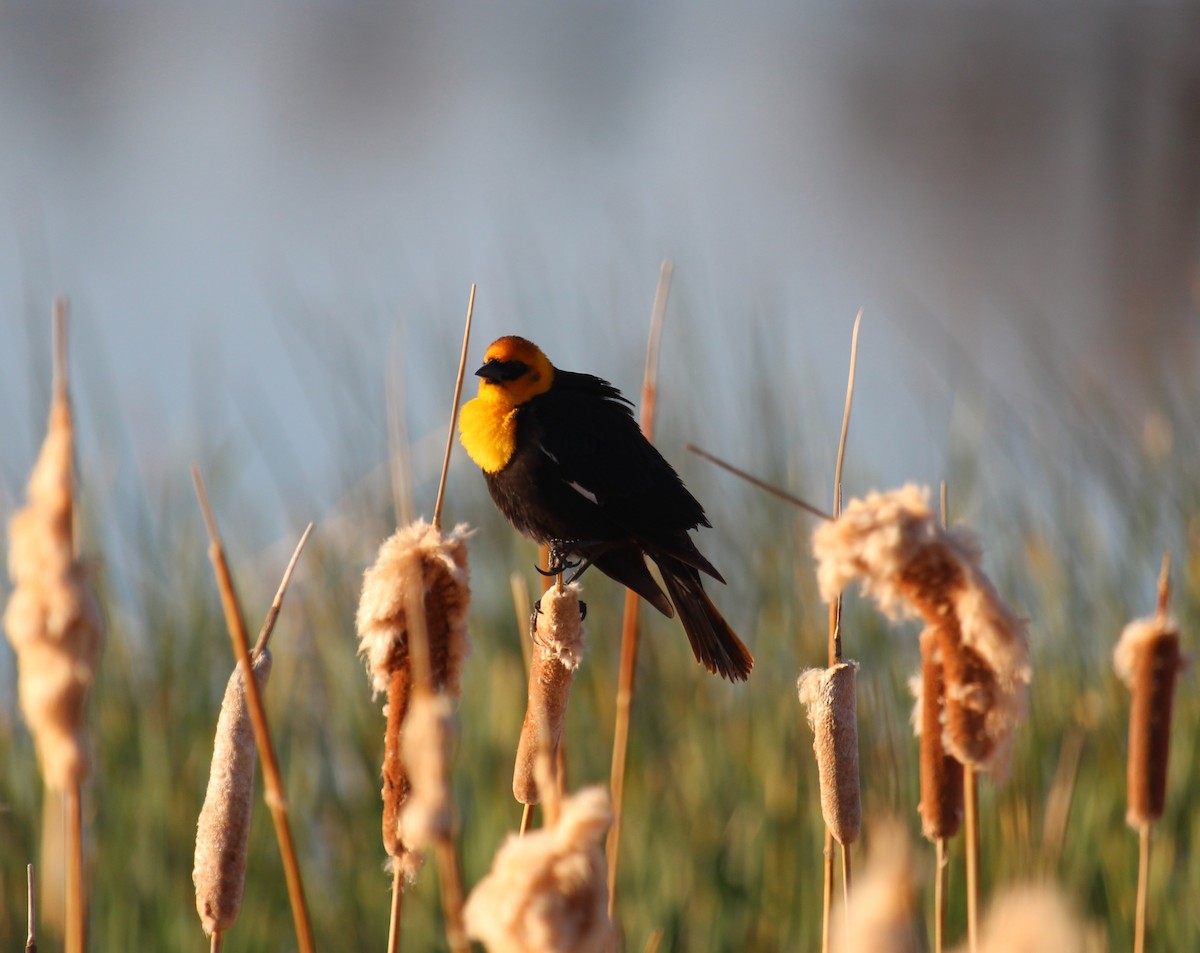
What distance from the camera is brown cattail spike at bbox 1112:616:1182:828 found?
1.29 meters

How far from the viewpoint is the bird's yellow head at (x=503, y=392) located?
2.05 meters

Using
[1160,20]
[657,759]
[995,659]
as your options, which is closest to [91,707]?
[657,759]

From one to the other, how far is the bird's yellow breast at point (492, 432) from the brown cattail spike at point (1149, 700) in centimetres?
98

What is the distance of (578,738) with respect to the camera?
9.59ft

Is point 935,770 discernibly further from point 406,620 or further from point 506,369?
point 506,369

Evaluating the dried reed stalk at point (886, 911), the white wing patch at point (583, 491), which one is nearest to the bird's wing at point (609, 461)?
the white wing patch at point (583, 491)

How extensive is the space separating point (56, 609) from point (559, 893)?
0.34m

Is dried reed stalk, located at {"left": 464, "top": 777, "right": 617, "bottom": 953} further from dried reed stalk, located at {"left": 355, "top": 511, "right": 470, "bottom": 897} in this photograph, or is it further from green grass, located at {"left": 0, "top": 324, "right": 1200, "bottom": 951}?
green grass, located at {"left": 0, "top": 324, "right": 1200, "bottom": 951}

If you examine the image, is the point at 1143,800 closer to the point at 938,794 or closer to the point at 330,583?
the point at 938,794

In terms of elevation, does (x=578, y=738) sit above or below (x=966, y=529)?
above

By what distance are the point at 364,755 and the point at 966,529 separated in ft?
6.78

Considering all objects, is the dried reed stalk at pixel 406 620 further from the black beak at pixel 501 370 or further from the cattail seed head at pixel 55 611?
the black beak at pixel 501 370

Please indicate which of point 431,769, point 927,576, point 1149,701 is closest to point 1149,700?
point 1149,701

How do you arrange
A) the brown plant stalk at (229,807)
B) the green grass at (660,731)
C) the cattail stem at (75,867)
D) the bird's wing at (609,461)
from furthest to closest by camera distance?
1. the green grass at (660,731)
2. the bird's wing at (609,461)
3. the brown plant stalk at (229,807)
4. the cattail stem at (75,867)
